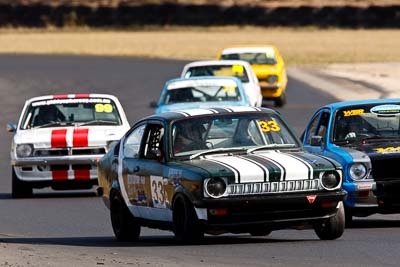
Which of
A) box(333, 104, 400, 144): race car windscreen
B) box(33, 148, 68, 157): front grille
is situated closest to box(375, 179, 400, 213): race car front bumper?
box(333, 104, 400, 144): race car windscreen

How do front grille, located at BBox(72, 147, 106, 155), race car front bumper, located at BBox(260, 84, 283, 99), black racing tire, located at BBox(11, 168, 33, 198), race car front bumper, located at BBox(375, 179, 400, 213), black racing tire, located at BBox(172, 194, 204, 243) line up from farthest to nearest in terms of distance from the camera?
race car front bumper, located at BBox(260, 84, 283, 99) < black racing tire, located at BBox(11, 168, 33, 198) < front grille, located at BBox(72, 147, 106, 155) < race car front bumper, located at BBox(375, 179, 400, 213) < black racing tire, located at BBox(172, 194, 204, 243)

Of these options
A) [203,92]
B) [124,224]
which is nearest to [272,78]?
[203,92]

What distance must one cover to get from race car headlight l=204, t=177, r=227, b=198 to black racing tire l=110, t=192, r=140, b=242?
1621 millimetres

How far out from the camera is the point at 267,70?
34.1m

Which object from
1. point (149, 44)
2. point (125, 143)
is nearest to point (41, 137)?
point (125, 143)

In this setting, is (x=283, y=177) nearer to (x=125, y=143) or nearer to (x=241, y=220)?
(x=241, y=220)

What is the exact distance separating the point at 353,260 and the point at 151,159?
8.53ft

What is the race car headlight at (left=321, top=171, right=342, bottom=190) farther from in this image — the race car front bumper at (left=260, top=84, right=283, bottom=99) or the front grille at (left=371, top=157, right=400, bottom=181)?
the race car front bumper at (left=260, top=84, right=283, bottom=99)

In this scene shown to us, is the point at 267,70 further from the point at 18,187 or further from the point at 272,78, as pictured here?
the point at 18,187

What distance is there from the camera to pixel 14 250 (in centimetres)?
1083

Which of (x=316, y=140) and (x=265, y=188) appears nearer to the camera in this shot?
(x=265, y=188)

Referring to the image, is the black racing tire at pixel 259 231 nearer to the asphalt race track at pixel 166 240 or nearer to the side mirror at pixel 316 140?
the asphalt race track at pixel 166 240

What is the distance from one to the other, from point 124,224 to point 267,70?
22239mm

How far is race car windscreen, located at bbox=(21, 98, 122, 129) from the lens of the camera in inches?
715
